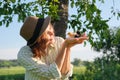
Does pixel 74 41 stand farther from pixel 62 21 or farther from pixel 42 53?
pixel 62 21

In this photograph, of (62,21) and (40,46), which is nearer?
(40,46)

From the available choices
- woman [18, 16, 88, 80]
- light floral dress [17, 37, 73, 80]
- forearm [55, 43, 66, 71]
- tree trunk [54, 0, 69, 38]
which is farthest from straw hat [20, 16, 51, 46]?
tree trunk [54, 0, 69, 38]

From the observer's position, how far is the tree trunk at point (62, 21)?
28.1ft

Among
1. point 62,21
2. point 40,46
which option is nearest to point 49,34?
point 40,46

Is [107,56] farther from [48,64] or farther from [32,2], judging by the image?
[48,64]

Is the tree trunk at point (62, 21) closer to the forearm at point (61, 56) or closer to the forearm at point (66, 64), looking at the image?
the forearm at point (66, 64)

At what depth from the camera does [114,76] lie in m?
18.3

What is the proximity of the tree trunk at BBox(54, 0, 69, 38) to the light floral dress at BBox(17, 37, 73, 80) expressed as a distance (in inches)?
176

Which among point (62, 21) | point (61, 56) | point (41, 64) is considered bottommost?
point (62, 21)

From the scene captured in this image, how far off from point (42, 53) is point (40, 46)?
7 centimetres

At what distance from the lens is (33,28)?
394 cm

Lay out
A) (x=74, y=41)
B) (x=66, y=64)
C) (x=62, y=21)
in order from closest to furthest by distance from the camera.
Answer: (x=74, y=41) < (x=66, y=64) < (x=62, y=21)

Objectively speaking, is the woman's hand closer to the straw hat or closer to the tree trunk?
the straw hat

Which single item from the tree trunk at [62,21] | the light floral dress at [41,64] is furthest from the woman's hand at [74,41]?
the tree trunk at [62,21]
